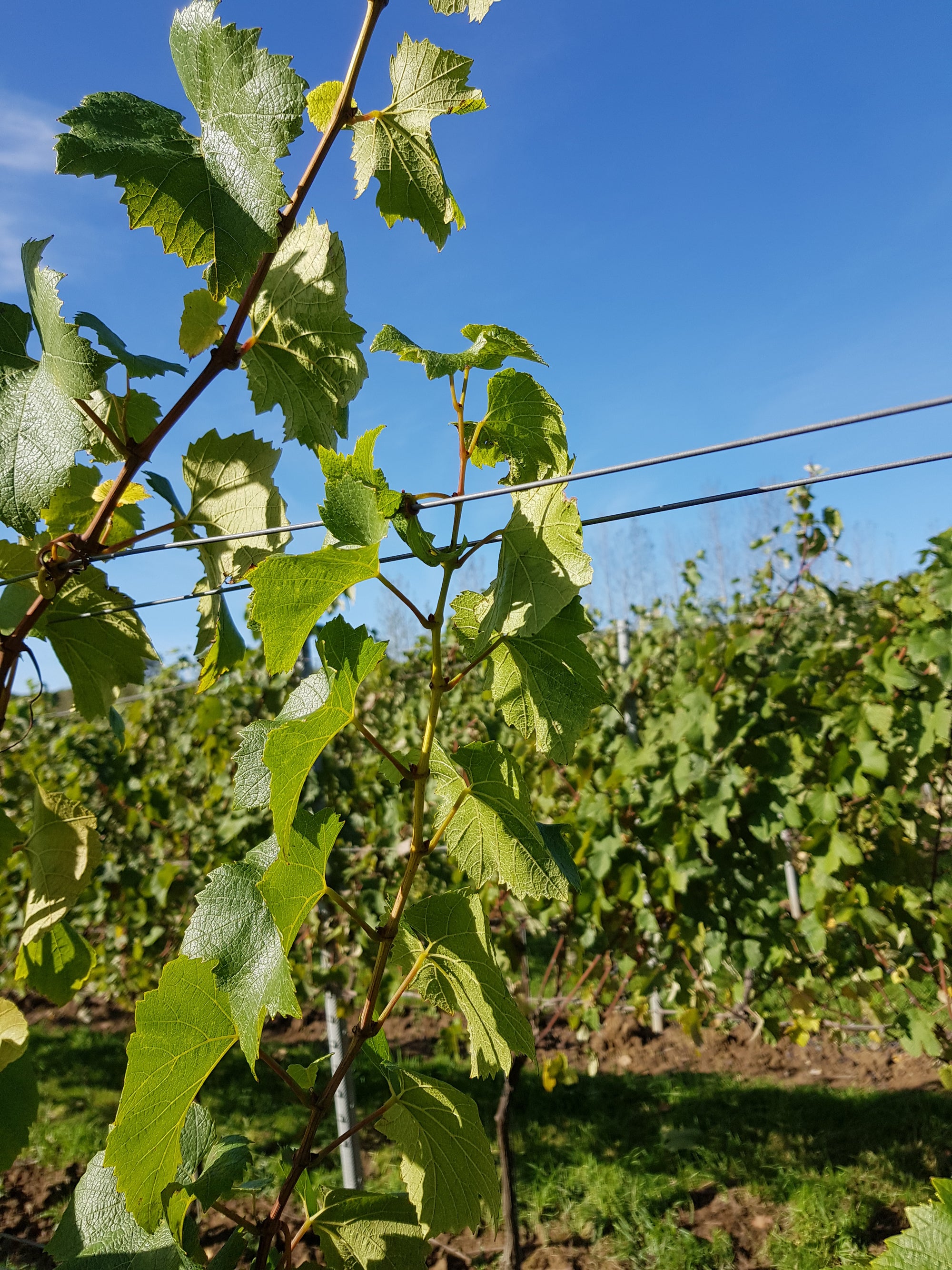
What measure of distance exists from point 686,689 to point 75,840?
2.95 meters

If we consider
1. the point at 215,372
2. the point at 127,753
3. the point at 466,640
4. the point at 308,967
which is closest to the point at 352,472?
the point at 466,640

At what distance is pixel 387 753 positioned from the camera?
809 millimetres

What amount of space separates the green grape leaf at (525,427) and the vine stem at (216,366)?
0.88 feet

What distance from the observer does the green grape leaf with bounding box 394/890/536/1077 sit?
0.87 m

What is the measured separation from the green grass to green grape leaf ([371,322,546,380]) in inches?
121

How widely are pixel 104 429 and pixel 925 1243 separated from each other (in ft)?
4.02

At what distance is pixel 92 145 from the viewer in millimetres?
829

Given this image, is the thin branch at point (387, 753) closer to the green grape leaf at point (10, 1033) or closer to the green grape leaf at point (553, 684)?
the green grape leaf at point (553, 684)

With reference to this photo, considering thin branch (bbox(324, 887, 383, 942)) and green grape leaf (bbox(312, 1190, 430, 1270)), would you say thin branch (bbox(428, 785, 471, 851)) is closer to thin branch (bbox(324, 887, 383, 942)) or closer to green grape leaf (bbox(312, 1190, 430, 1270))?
thin branch (bbox(324, 887, 383, 942))

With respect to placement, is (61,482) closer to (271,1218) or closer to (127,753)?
(271,1218)

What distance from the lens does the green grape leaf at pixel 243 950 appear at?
700mm

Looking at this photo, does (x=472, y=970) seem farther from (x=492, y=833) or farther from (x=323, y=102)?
(x=323, y=102)

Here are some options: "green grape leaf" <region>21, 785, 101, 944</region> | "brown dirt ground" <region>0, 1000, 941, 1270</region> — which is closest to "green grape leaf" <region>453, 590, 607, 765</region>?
"green grape leaf" <region>21, 785, 101, 944</region>

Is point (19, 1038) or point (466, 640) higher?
point (466, 640)
